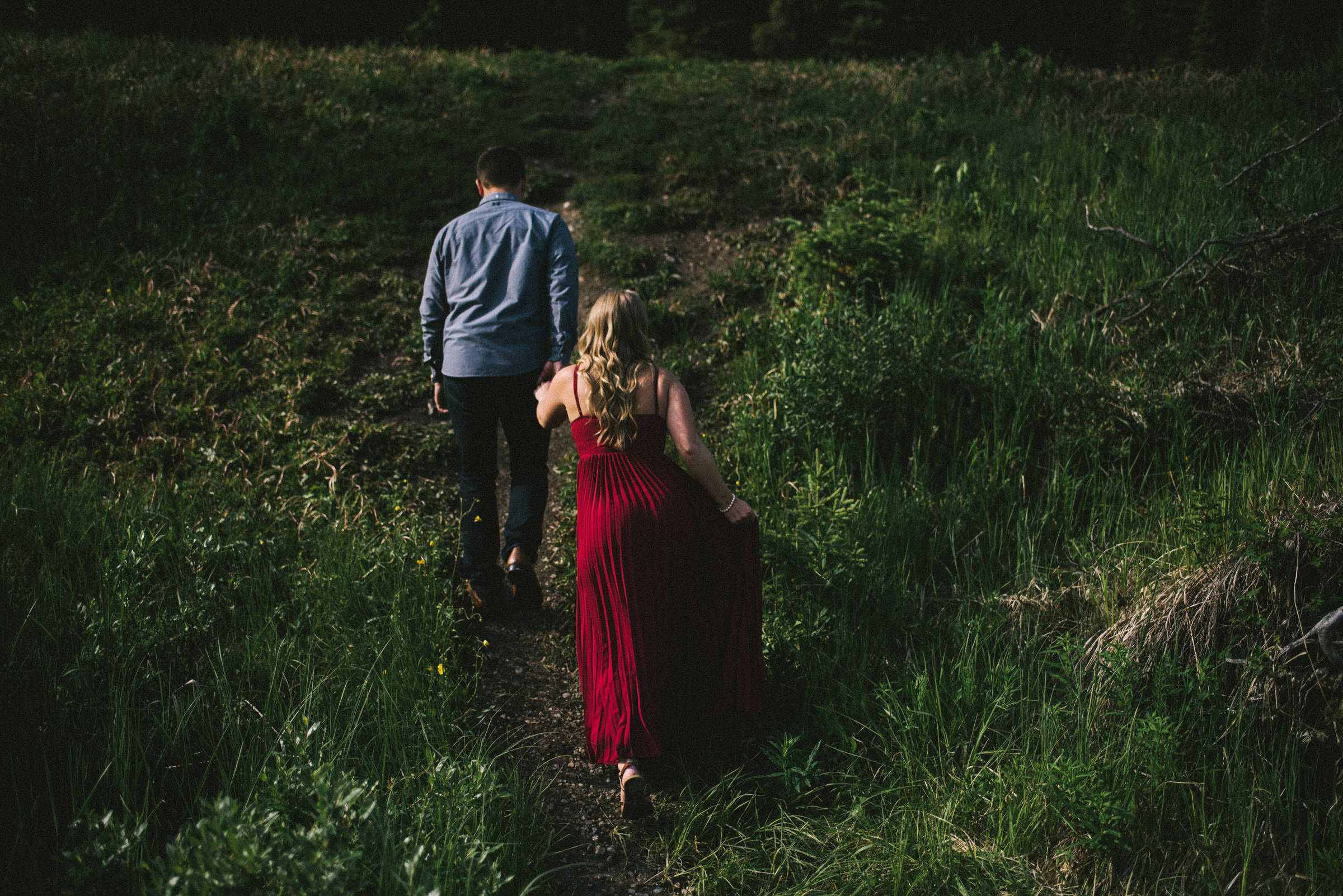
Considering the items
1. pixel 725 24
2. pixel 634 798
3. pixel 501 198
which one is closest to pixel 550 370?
pixel 501 198

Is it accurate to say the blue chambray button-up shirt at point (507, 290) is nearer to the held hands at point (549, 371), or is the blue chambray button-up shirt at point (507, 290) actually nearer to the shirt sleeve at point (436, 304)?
the shirt sleeve at point (436, 304)

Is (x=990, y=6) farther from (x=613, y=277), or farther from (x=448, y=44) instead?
(x=613, y=277)

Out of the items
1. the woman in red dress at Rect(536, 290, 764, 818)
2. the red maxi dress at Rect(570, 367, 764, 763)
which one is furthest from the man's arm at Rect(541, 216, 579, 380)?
the red maxi dress at Rect(570, 367, 764, 763)

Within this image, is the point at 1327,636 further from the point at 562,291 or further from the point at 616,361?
the point at 562,291

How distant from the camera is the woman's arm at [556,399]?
335 centimetres

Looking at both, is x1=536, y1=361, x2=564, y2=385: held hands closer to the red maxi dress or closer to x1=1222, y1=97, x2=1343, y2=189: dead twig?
the red maxi dress

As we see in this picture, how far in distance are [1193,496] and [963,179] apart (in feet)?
14.8

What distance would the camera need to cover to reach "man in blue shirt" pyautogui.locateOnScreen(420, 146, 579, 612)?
4082 mm

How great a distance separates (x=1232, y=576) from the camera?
11.2 ft

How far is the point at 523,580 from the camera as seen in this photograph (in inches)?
170

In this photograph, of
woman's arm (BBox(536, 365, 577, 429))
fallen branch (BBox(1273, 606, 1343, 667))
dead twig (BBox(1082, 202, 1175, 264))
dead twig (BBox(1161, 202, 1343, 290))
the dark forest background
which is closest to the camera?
fallen branch (BBox(1273, 606, 1343, 667))

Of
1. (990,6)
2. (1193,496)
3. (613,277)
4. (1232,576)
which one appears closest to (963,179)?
(613,277)

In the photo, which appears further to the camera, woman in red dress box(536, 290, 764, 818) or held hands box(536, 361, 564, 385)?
held hands box(536, 361, 564, 385)

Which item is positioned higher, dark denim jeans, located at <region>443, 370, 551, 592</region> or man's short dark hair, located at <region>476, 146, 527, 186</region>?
man's short dark hair, located at <region>476, 146, 527, 186</region>
